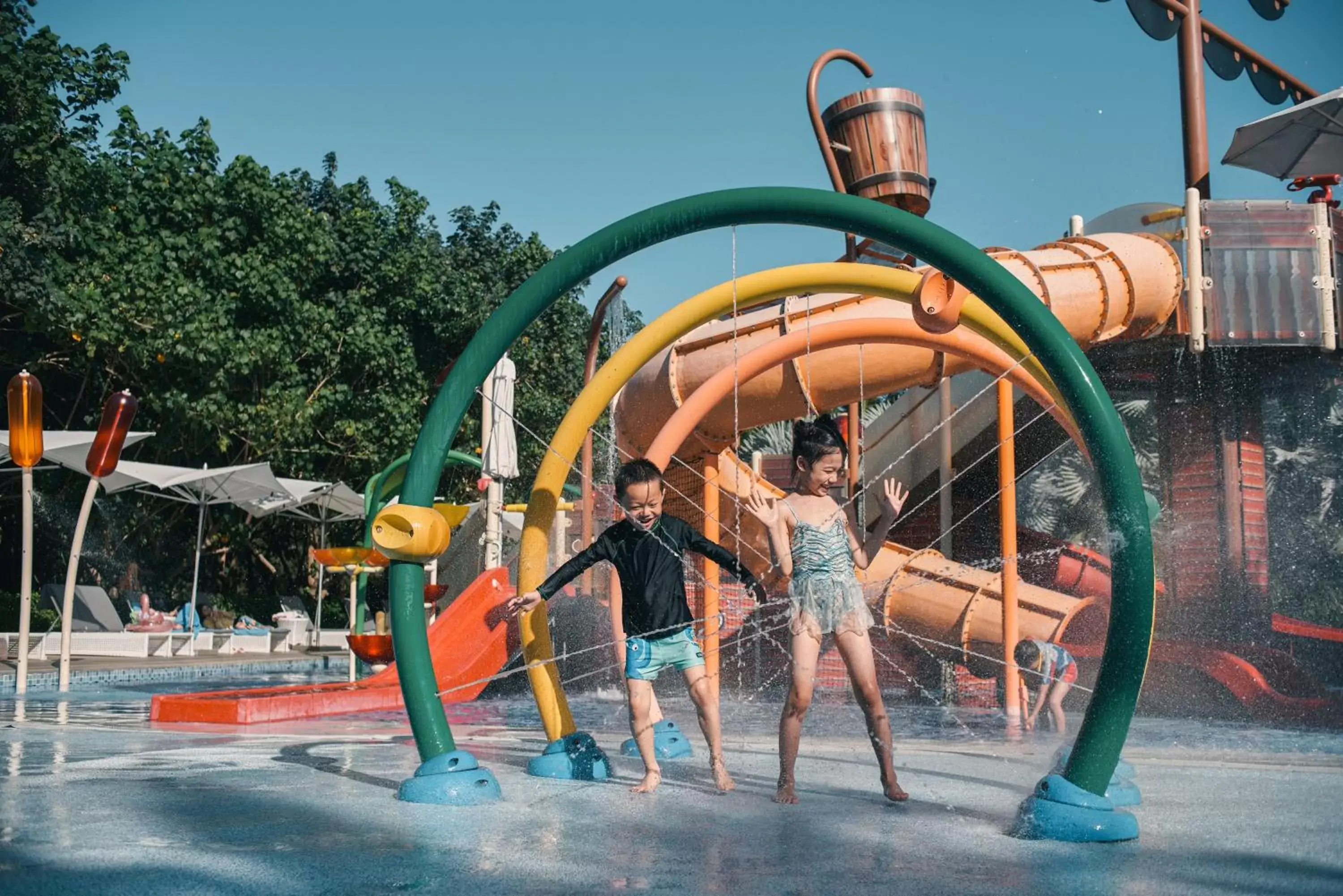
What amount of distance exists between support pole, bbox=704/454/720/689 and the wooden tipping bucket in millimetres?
2750

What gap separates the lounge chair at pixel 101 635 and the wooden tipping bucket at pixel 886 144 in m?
11.7

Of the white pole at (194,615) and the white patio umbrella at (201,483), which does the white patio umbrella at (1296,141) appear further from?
the white pole at (194,615)

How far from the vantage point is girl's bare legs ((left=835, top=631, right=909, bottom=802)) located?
473cm

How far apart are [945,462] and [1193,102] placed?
4.34m

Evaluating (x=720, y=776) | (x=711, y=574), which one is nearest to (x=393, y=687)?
(x=711, y=574)

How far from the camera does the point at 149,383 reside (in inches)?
838

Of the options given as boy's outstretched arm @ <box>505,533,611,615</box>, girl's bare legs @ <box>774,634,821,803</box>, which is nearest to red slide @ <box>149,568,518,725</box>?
boy's outstretched arm @ <box>505,533,611,615</box>

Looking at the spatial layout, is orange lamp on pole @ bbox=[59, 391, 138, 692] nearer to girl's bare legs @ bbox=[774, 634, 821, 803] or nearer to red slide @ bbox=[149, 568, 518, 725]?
red slide @ bbox=[149, 568, 518, 725]

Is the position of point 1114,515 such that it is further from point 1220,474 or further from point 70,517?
point 70,517

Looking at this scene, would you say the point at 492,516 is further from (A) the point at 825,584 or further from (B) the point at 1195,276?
(A) the point at 825,584

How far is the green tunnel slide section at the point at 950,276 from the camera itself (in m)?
4.16

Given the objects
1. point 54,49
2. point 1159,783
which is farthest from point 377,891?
point 54,49

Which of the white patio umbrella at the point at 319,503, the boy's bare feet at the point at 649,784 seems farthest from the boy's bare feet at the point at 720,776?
the white patio umbrella at the point at 319,503

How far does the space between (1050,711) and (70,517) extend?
19.4m
